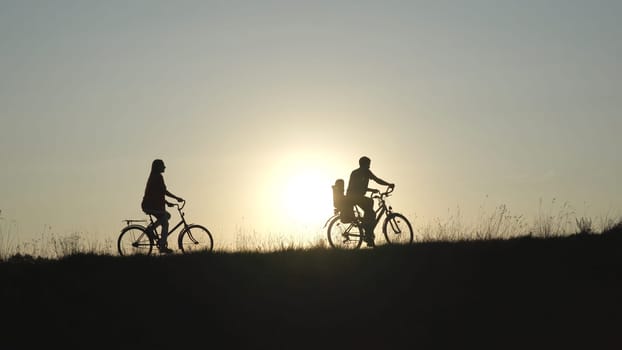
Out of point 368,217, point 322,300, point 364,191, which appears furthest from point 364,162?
point 322,300

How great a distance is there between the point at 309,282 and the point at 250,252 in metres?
2.33

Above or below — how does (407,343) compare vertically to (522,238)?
below

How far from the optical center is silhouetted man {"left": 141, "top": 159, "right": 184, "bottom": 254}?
22266 millimetres

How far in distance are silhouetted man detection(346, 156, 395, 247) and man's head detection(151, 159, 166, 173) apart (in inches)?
203

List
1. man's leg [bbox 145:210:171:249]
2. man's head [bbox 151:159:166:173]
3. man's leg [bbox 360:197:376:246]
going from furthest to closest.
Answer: man's leg [bbox 360:197:376:246] → man's leg [bbox 145:210:171:249] → man's head [bbox 151:159:166:173]

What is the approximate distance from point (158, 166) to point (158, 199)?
0.84m

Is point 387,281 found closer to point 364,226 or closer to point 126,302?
point 364,226

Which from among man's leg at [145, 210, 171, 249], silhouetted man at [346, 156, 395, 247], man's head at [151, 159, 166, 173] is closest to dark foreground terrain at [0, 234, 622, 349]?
man's leg at [145, 210, 171, 249]

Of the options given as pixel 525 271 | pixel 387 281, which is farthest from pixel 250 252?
pixel 525 271

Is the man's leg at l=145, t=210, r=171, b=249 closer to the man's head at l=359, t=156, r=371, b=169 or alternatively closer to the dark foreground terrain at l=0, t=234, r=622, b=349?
the dark foreground terrain at l=0, t=234, r=622, b=349

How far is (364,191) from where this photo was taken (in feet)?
79.3

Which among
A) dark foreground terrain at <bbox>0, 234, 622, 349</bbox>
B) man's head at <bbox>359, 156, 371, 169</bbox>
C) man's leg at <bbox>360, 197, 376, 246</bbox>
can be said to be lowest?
dark foreground terrain at <bbox>0, 234, 622, 349</bbox>

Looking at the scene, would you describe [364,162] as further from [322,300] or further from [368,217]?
[322,300]

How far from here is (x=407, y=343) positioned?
18250mm
